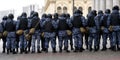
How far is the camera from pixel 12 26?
69.8ft

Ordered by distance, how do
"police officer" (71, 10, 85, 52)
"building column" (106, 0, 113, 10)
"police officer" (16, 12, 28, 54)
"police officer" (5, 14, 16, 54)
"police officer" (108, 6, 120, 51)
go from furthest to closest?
"building column" (106, 0, 113, 10)
"police officer" (5, 14, 16, 54)
"police officer" (16, 12, 28, 54)
"police officer" (71, 10, 85, 52)
"police officer" (108, 6, 120, 51)

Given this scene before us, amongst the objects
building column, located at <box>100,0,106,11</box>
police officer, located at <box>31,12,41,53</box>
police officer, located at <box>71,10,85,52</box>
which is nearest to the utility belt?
Result: police officer, located at <box>71,10,85,52</box>

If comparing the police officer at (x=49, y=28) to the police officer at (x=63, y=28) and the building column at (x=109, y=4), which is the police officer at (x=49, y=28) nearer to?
the police officer at (x=63, y=28)

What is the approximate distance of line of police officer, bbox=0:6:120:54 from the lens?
785 inches

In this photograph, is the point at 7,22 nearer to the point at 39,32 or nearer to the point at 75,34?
the point at 39,32

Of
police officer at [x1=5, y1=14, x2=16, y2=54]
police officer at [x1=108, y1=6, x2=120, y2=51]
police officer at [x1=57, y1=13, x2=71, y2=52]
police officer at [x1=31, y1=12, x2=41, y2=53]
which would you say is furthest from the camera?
police officer at [x1=5, y1=14, x2=16, y2=54]

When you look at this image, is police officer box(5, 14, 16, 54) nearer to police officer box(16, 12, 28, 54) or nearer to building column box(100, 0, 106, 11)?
police officer box(16, 12, 28, 54)

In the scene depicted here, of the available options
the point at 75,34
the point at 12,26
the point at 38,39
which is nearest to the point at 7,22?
the point at 12,26

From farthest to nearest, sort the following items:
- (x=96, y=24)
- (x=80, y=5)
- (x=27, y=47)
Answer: (x=80, y=5)
(x=27, y=47)
(x=96, y=24)

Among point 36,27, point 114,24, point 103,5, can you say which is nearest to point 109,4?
point 103,5

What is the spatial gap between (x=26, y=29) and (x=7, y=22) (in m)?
0.95

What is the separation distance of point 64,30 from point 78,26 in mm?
710

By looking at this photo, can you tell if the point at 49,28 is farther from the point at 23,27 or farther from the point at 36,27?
the point at 23,27

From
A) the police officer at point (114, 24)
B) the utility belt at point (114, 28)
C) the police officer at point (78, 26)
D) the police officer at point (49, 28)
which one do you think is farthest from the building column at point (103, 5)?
the utility belt at point (114, 28)
